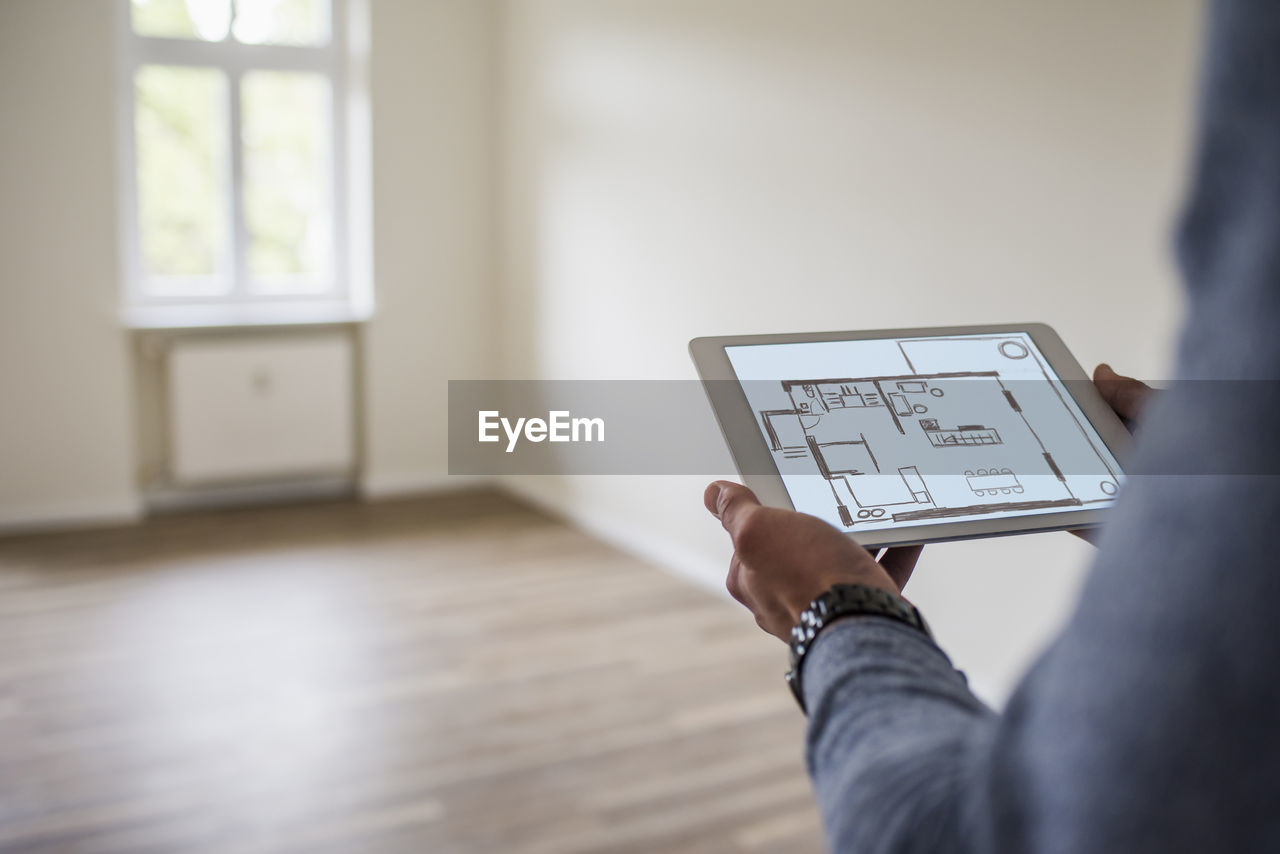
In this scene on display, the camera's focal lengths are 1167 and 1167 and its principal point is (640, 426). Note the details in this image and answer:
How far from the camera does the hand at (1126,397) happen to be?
98 cm

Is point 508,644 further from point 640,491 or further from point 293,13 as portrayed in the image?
point 293,13

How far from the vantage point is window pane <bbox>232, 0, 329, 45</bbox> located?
4.76 metres

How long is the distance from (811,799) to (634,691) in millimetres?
640

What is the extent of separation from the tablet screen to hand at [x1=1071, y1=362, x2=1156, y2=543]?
0.04 m

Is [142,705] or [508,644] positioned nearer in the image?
[142,705]

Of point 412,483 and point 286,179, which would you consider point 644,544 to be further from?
point 286,179

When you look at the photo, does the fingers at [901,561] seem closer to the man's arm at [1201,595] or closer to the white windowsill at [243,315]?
the man's arm at [1201,595]

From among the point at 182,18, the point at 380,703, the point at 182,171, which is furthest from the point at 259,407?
the point at 380,703

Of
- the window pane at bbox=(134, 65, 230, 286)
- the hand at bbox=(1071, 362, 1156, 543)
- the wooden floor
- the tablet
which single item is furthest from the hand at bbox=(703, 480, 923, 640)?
the window pane at bbox=(134, 65, 230, 286)

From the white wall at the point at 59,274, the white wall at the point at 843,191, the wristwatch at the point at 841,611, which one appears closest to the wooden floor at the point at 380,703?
the white wall at the point at 59,274

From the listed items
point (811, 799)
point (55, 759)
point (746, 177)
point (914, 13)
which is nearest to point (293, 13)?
point (746, 177)

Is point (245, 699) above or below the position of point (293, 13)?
below

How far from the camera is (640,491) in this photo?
4.31 metres

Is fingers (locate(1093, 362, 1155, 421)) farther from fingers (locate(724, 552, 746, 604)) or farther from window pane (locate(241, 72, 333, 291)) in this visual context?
window pane (locate(241, 72, 333, 291))
